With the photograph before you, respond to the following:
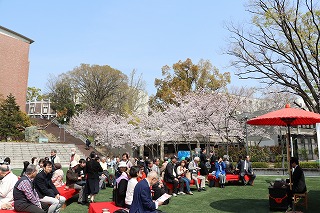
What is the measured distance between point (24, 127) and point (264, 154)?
31.1 m

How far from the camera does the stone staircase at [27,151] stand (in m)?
29.4

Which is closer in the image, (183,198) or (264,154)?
(183,198)

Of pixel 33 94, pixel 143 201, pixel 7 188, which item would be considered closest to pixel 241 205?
pixel 143 201

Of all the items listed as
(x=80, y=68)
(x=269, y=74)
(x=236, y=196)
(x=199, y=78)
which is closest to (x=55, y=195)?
(x=236, y=196)

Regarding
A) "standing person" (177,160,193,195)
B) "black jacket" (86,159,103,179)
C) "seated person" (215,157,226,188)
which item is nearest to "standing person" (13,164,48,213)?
"black jacket" (86,159,103,179)

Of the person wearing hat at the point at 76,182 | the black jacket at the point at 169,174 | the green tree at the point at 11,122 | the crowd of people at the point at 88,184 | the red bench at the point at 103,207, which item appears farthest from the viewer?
the green tree at the point at 11,122

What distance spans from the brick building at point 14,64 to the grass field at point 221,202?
139ft

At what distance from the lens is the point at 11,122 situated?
3931cm

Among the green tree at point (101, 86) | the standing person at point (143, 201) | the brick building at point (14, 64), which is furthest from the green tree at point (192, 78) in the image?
the standing person at point (143, 201)

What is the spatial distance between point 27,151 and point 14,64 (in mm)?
23252

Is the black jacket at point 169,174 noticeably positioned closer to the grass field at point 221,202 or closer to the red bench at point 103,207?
the grass field at point 221,202

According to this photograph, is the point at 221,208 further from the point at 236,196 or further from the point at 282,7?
the point at 282,7

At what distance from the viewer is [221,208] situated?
28.4ft

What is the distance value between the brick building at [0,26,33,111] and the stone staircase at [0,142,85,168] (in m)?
17.2
